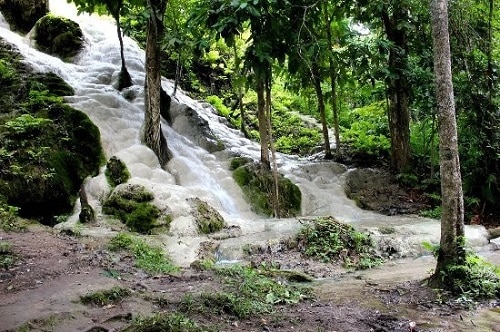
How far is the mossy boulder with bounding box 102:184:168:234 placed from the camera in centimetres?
904

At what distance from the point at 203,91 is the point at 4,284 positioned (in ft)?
53.9

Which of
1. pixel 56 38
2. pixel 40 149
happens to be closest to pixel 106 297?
pixel 40 149

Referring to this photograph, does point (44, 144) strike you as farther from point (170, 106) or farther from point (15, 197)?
point (170, 106)

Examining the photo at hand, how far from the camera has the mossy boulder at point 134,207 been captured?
9.04 metres

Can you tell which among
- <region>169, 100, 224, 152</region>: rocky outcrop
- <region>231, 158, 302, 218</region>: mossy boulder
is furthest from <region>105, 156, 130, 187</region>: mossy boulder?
<region>169, 100, 224, 152</region>: rocky outcrop

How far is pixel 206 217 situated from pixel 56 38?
423 inches

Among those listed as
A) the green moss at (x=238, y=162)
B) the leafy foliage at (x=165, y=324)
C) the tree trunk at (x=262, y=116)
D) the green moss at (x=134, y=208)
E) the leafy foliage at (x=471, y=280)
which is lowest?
the leafy foliage at (x=471, y=280)

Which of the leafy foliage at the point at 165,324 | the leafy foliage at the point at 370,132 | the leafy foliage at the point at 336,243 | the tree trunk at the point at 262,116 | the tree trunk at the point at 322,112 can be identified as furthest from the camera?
the leafy foliage at the point at 370,132

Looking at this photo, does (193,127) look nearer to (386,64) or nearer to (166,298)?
(386,64)

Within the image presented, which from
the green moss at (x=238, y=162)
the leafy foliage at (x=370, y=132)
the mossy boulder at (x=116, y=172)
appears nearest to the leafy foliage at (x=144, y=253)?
the mossy boulder at (x=116, y=172)

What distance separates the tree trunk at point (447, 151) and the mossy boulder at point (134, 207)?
5.65 metres

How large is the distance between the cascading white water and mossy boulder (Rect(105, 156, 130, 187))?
0.60 feet

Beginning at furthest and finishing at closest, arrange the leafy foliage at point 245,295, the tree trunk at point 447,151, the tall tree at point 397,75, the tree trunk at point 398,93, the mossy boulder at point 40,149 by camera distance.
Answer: the tree trunk at point 398,93, the tall tree at point 397,75, the mossy boulder at point 40,149, the tree trunk at point 447,151, the leafy foliage at point 245,295

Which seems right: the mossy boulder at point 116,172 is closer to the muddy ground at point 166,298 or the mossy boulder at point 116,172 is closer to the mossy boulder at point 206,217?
the mossy boulder at point 206,217
